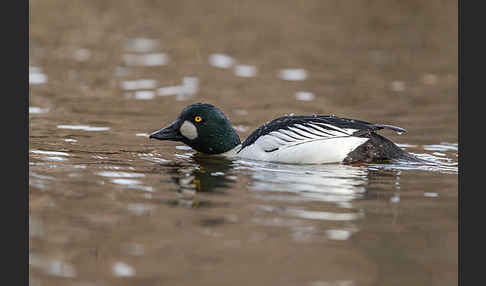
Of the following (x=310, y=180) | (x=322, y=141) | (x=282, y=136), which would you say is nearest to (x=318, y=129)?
(x=322, y=141)

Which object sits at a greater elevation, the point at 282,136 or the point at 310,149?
the point at 282,136

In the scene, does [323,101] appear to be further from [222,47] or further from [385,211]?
[385,211]

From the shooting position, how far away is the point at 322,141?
8945 millimetres

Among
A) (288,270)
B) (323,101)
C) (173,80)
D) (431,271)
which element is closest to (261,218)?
(288,270)

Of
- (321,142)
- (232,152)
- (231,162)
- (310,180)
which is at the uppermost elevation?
(321,142)

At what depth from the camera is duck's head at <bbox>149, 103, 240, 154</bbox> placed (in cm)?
956

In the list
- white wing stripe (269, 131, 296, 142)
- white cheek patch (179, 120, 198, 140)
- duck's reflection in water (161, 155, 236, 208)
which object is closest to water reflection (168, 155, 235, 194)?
duck's reflection in water (161, 155, 236, 208)

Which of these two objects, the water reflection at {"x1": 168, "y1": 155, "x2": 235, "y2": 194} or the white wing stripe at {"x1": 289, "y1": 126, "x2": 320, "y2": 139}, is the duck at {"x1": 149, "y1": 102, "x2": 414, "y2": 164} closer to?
the white wing stripe at {"x1": 289, "y1": 126, "x2": 320, "y2": 139}

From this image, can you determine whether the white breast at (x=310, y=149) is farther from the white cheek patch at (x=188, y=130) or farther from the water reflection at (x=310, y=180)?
the white cheek patch at (x=188, y=130)

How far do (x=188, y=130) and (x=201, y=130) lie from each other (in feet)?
0.52

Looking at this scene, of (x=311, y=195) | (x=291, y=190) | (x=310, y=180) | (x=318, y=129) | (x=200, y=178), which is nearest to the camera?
(x=311, y=195)

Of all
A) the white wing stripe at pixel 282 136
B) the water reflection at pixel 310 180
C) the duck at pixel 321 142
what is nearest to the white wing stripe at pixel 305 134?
the duck at pixel 321 142

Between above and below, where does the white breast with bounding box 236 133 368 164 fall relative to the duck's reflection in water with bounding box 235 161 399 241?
above

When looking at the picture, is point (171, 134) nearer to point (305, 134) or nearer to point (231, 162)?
point (231, 162)
